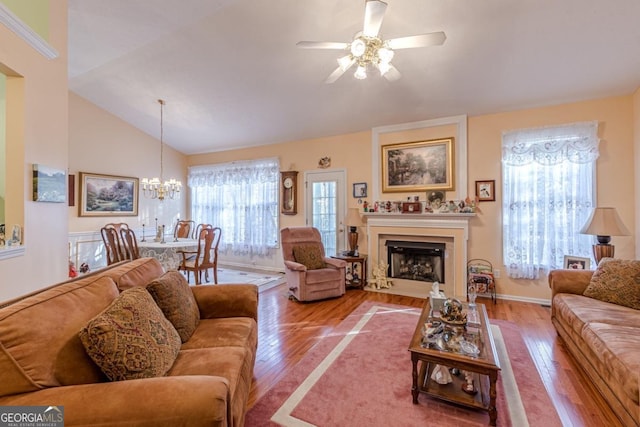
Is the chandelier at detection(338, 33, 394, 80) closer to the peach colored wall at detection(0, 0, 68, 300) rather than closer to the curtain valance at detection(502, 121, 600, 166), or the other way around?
the curtain valance at detection(502, 121, 600, 166)

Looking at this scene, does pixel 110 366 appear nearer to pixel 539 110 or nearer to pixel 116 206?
pixel 539 110

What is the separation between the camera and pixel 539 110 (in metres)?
3.81

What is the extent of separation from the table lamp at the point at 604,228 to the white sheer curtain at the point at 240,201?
4.78 m

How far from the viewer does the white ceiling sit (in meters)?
2.66

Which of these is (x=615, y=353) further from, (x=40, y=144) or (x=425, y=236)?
(x=40, y=144)

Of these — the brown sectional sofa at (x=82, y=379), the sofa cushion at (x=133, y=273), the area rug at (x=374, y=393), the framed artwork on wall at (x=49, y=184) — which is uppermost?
the framed artwork on wall at (x=49, y=184)

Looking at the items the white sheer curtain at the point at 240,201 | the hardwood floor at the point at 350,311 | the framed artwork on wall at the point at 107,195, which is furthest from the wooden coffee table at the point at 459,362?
the framed artwork on wall at the point at 107,195

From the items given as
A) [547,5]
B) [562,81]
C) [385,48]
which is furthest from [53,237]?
[562,81]

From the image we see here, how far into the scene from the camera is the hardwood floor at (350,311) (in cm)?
187

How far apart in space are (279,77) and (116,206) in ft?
14.1

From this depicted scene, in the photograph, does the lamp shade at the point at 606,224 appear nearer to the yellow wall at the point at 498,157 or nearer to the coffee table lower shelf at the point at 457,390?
the yellow wall at the point at 498,157

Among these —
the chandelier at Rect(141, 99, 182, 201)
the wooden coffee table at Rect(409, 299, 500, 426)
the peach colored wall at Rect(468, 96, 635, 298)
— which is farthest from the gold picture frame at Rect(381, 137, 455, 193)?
the chandelier at Rect(141, 99, 182, 201)

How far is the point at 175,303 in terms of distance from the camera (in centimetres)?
178

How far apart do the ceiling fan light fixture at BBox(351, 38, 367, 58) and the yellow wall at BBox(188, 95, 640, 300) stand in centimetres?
246
